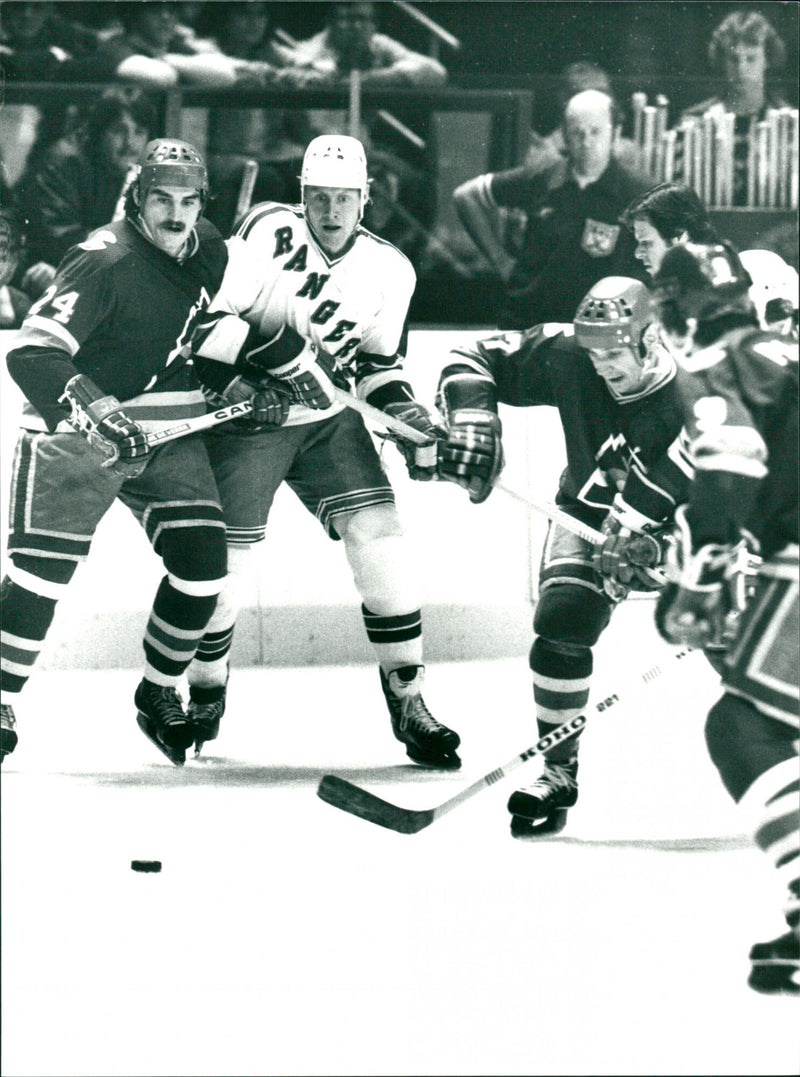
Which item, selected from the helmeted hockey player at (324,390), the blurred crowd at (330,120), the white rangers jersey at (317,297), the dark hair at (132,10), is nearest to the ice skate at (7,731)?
the helmeted hockey player at (324,390)

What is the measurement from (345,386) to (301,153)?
134 cm

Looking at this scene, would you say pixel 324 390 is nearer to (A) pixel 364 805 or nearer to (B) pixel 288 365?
(B) pixel 288 365

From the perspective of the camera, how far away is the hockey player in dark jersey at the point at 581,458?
2982 mm

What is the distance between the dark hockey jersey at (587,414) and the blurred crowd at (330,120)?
1.01 m

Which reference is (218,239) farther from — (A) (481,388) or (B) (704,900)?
(B) (704,900)

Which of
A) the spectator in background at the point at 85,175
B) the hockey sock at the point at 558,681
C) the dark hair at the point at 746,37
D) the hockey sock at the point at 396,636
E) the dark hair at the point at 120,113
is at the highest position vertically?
the dark hair at the point at 746,37

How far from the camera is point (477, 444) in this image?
10.4ft

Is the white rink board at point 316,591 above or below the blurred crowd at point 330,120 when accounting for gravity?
below

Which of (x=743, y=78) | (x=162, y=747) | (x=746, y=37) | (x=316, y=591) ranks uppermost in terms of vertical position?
(x=746, y=37)

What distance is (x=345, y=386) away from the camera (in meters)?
3.43

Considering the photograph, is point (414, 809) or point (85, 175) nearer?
point (414, 809)

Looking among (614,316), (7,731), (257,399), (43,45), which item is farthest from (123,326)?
(43,45)

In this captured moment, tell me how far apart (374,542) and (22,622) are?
0.65 m

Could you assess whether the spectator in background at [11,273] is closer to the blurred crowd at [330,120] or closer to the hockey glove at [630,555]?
the blurred crowd at [330,120]
